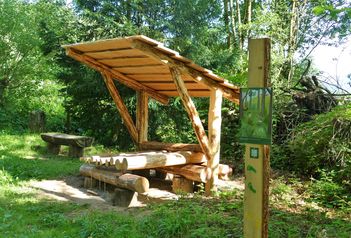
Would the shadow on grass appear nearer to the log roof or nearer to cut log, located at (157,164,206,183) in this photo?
cut log, located at (157,164,206,183)

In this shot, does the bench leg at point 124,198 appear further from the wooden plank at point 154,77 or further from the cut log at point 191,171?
the wooden plank at point 154,77

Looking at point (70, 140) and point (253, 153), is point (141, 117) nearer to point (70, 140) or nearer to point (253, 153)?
point (70, 140)

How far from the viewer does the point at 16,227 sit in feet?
15.5

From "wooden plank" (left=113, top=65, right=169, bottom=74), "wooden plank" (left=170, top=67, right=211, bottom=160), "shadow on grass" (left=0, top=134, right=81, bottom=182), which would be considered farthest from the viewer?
"shadow on grass" (left=0, top=134, right=81, bottom=182)

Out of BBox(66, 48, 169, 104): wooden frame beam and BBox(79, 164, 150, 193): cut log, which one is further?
BBox(66, 48, 169, 104): wooden frame beam

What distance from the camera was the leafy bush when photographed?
723 cm

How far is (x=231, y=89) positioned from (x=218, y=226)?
12.2 ft

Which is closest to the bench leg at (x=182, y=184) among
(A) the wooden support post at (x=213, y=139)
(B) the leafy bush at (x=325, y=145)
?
(A) the wooden support post at (x=213, y=139)

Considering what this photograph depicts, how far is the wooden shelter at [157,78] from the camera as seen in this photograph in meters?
6.35

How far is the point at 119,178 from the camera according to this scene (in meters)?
6.60

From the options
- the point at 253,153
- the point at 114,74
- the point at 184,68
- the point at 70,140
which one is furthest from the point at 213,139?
the point at 70,140

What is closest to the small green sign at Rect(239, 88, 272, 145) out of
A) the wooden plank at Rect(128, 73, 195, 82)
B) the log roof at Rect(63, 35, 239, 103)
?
the log roof at Rect(63, 35, 239, 103)

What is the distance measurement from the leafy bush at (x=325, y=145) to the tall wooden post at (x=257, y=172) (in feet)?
14.7

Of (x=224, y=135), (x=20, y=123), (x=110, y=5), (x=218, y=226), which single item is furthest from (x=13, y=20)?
(x=218, y=226)
